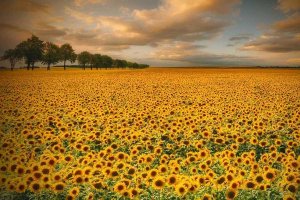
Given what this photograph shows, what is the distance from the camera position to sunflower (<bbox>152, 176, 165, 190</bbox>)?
488 cm

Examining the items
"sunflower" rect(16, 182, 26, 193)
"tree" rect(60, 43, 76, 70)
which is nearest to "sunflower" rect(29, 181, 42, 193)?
"sunflower" rect(16, 182, 26, 193)

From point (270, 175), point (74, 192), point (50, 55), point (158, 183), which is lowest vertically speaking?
point (74, 192)

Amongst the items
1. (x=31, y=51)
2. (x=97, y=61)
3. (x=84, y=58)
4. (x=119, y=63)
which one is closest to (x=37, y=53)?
(x=31, y=51)

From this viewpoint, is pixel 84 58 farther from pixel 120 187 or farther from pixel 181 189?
pixel 181 189

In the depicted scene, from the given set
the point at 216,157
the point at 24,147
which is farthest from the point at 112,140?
the point at 216,157

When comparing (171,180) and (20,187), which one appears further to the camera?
(171,180)

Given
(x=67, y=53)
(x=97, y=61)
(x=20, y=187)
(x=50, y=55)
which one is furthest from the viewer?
(x=97, y=61)

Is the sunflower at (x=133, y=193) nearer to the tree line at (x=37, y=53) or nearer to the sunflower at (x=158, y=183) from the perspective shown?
the sunflower at (x=158, y=183)

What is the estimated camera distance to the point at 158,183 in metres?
4.93

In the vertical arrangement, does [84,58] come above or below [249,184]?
above

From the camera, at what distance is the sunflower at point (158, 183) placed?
4.88 m

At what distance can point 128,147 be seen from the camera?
25.6 ft

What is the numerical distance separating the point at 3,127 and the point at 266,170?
26.9 ft

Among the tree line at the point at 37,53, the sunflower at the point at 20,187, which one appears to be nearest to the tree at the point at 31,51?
the tree line at the point at 37,53
